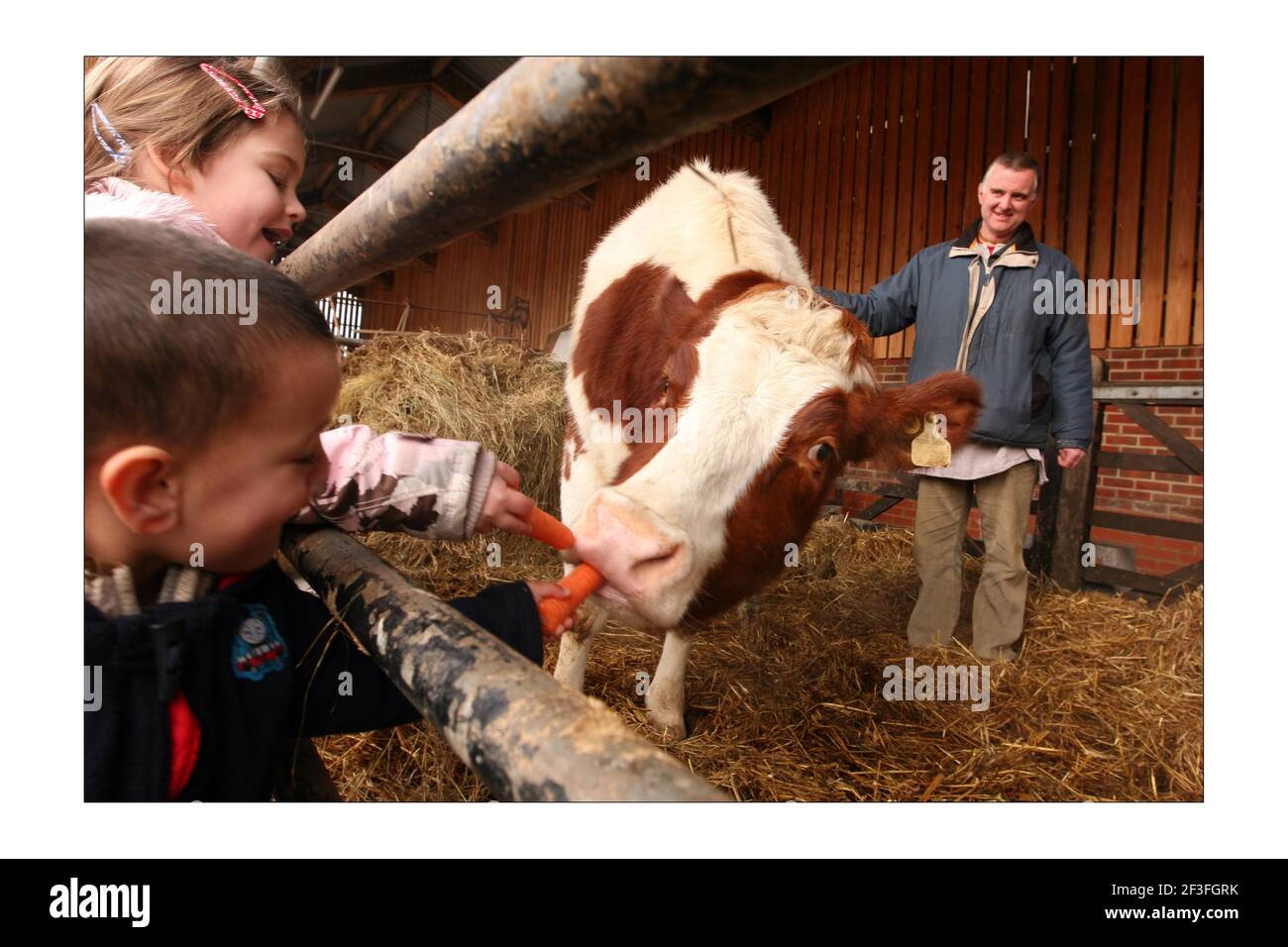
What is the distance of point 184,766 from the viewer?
30.1 inches

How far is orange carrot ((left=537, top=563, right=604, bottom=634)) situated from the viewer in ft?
3.27

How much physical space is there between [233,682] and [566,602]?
0.42m

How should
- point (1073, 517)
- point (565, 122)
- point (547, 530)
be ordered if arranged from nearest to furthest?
point (565, 122) → point (547, 530) → point (1073, 517)

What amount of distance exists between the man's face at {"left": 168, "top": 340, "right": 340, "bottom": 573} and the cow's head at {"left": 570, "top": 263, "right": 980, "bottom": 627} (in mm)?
622

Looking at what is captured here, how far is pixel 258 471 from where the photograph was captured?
0.77 metres

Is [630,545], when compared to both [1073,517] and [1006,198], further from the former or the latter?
[1073,517]

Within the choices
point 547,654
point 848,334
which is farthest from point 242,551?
point 547,654

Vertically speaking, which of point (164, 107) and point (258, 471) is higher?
point (164, 107)

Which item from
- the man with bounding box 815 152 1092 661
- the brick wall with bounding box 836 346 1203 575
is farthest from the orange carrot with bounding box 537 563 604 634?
the brick wall with bounding box 836 346 1203 575

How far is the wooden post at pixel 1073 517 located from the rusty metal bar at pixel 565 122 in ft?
13.3

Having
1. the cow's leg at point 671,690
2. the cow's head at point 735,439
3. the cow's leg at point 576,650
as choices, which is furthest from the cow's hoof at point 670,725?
the cow's head at point 735,439

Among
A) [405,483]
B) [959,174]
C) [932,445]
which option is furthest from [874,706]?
[959,174]

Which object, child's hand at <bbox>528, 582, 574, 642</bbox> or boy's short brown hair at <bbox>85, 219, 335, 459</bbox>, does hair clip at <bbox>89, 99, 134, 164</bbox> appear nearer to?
boy's short brown hair at <bbox>85, 219, 335, 459</bbox>
